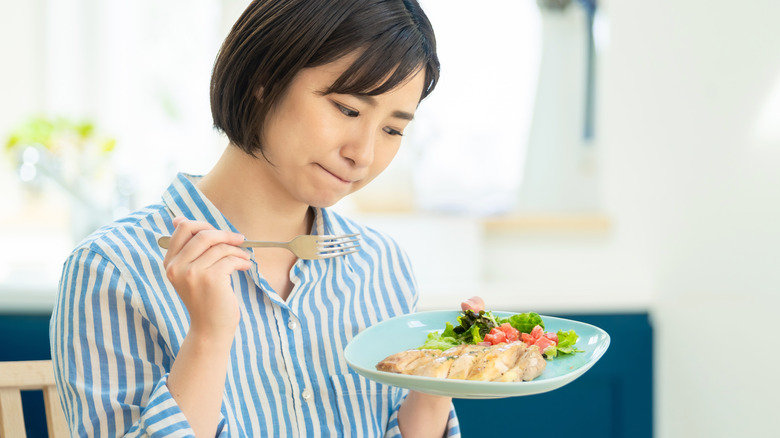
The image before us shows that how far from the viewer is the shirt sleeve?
2.95ft

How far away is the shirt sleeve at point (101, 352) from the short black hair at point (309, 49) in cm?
28

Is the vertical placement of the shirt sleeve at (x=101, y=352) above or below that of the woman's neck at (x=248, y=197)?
below

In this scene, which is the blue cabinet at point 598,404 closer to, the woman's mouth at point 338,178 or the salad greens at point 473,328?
the salad greens at point 473,328

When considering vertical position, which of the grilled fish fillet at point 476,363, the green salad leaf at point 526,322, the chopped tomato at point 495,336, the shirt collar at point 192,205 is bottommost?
the grilled fish fillet at point 476,363

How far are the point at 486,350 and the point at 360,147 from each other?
1.07ft

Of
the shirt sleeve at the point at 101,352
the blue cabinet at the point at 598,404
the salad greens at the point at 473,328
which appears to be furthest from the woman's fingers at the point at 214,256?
the blue cabinet at the point at 598,404

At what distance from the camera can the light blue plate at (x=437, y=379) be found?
2.66 feet

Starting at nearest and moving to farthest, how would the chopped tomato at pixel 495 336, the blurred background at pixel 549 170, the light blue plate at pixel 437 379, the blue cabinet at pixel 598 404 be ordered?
the light blue plate at pixel 437 379 → the chopped tomato at pixel 495 336 → the blurred background at pixel 549 170 → the blue cabinet at pixel 598 404

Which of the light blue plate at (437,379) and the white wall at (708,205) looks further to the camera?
the white wall at (708,205)

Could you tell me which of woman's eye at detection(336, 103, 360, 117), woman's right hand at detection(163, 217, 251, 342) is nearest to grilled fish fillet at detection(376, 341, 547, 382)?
woman's right hand at detection(163, 217, 251, 342)

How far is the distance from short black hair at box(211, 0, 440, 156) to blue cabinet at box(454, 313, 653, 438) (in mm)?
912

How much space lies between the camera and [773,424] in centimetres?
115

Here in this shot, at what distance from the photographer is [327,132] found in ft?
3.10

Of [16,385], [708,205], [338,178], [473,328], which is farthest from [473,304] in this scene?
[16,385]
